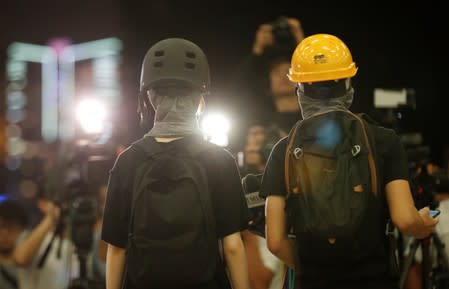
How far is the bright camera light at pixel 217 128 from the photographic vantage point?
3.15 metres

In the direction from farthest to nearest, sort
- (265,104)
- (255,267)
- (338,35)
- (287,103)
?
(338,35)
(265,104)
(287,103)
(255,267)

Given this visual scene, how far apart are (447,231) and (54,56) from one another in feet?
37.7

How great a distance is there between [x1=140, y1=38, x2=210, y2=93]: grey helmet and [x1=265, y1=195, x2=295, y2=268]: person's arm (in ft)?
1.50

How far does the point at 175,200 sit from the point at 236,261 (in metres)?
0.28

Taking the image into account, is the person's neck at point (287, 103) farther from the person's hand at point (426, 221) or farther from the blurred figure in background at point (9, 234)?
the blurred figure in background at point (9, 234)

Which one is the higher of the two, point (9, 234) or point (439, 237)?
point (439, 237)

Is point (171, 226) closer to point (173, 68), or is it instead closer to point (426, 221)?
point (173, 68)

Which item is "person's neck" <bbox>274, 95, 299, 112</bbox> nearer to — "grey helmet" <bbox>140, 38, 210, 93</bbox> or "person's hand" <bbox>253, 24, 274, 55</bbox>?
"person's hand" <bbox>253, 24, 274, 55</bbox>

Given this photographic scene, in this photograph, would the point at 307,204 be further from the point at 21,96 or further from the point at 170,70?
the point at 21,96

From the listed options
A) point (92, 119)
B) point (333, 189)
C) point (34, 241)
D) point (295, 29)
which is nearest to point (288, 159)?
point (333, 189)

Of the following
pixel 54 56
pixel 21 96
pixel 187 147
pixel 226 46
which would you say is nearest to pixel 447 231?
pixel 187 147

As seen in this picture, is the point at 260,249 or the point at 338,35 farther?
the point at 338,35

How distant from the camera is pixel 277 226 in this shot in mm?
2002

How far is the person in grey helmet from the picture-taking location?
1.84 m
